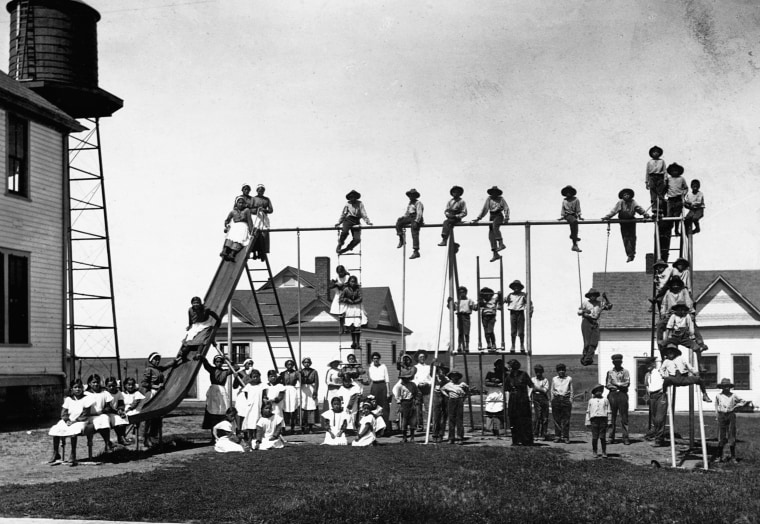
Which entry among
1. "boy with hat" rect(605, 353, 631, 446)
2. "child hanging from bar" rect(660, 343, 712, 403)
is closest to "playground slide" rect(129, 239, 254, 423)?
"boy with hat" rect(605, 353, 631, 446)

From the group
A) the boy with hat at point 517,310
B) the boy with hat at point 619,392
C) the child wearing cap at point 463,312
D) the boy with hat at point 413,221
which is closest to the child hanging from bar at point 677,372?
the boy with hat at point 619,392

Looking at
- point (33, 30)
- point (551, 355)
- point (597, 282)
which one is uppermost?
point (33, 30)

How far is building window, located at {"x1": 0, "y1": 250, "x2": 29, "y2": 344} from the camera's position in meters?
23.0

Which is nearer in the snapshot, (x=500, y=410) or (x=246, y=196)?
(x=500, y=410)

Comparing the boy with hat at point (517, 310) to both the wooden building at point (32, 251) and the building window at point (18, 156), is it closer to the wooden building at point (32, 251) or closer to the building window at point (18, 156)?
the wooden building at point (32, 251)

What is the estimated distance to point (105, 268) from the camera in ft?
92.5

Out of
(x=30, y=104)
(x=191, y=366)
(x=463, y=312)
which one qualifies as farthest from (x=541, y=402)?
(x=30, y=104)

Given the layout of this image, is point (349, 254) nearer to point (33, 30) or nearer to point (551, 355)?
point (33, 30)

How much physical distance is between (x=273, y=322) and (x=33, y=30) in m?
22.1

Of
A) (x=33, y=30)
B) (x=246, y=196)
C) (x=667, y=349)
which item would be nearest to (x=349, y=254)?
(x=246, y=196)

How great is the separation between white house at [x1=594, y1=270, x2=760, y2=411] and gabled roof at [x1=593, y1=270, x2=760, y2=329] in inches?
1.6

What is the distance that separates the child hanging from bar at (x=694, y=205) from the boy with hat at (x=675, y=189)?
0.88ft

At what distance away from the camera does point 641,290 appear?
42.7 meters

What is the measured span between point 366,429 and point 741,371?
2630 cm
